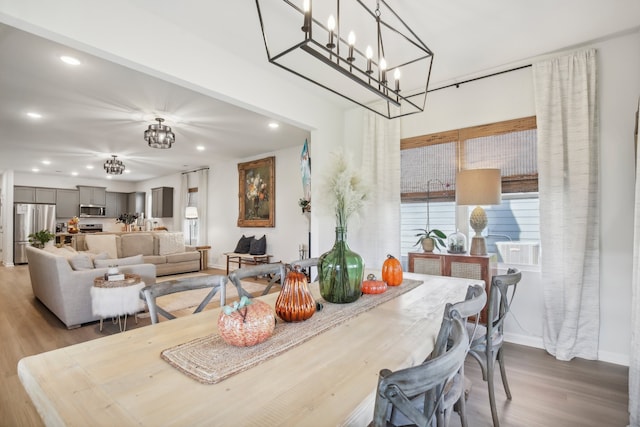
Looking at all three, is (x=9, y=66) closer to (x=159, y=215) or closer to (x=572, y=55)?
(x=572, y=55)

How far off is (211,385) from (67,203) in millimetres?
11335

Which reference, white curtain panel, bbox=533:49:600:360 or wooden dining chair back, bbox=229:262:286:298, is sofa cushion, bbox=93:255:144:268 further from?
white curtain panel, bbox=533:49:600:360

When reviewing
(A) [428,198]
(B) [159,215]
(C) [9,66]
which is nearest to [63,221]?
(B) [159,215]

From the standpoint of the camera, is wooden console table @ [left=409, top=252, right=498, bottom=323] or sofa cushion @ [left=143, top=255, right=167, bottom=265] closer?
wooden console table @ [left=409, top=252, right=498, bottom=323]

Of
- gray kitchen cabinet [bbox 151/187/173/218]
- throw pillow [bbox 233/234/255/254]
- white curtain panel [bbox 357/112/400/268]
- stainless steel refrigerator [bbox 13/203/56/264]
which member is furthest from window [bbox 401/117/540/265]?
stainless steel refrigerator [bbox 13/203/56/264]

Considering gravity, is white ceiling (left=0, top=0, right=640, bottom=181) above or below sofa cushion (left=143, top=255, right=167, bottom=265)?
above

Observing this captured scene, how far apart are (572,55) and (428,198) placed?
1754mm

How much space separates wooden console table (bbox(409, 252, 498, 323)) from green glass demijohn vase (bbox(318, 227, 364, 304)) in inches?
69.4

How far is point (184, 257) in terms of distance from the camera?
6922 millimetres

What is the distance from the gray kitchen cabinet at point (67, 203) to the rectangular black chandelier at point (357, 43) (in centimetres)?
973

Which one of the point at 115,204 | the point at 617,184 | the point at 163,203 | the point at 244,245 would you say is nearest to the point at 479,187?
the point at 617,184

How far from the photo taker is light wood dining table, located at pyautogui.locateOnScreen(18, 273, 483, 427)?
652mm

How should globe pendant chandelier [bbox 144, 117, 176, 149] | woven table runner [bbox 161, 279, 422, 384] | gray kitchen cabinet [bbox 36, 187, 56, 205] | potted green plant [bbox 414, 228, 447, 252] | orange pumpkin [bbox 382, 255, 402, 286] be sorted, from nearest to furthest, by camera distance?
1. woven table runner [bbox 161, 279, 422, 384]
2. orange pumpkin [bbox 382, 255, 402, 286]
3. potted green plant [bbox 414, 228, 447, 252]
4. globe pendant chandelier [bbox 144, 117, 176, 149]
5. gray kitchen cabinet [bbox 36, 187, 56, 205]

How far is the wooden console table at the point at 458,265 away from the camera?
9.13 ft
